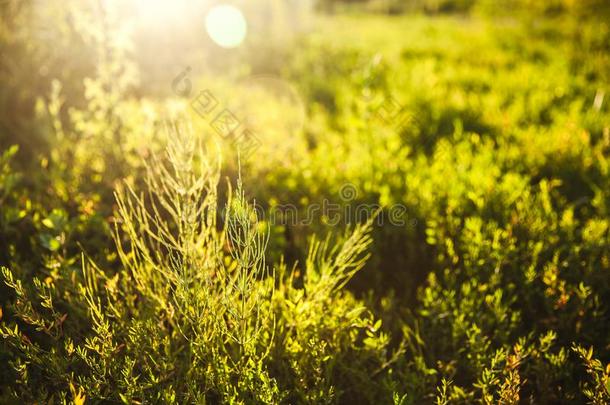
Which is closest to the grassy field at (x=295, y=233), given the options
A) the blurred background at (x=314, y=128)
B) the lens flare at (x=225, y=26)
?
the blurred background at (x=314, y=128)

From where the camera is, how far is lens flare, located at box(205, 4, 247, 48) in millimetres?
7109

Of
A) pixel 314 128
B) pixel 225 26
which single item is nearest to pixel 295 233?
pixel 314 128

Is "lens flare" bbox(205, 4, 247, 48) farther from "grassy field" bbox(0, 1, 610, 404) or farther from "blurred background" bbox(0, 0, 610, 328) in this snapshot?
"grassy field" bbox(0, 1, 610, 404)

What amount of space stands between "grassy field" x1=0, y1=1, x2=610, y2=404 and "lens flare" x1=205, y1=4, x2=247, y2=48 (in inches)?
75.5

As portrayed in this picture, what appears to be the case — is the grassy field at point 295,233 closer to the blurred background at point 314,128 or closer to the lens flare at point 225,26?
the blurred background at point 314,128

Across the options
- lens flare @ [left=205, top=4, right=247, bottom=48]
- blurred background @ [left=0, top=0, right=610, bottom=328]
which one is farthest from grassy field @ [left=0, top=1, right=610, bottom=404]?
lens flare @ [left=205, top=4, right=247, bottom=48]

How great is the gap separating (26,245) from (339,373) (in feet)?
6.22

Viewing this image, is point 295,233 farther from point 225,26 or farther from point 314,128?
point 225,26

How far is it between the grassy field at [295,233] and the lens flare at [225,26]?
1917 mm

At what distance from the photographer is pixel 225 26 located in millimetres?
7438

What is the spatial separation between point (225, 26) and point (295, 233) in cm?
593

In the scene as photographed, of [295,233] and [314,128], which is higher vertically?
[314,128]

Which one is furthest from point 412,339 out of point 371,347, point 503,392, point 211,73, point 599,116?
point 211,73

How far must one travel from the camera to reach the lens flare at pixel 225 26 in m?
7.11
